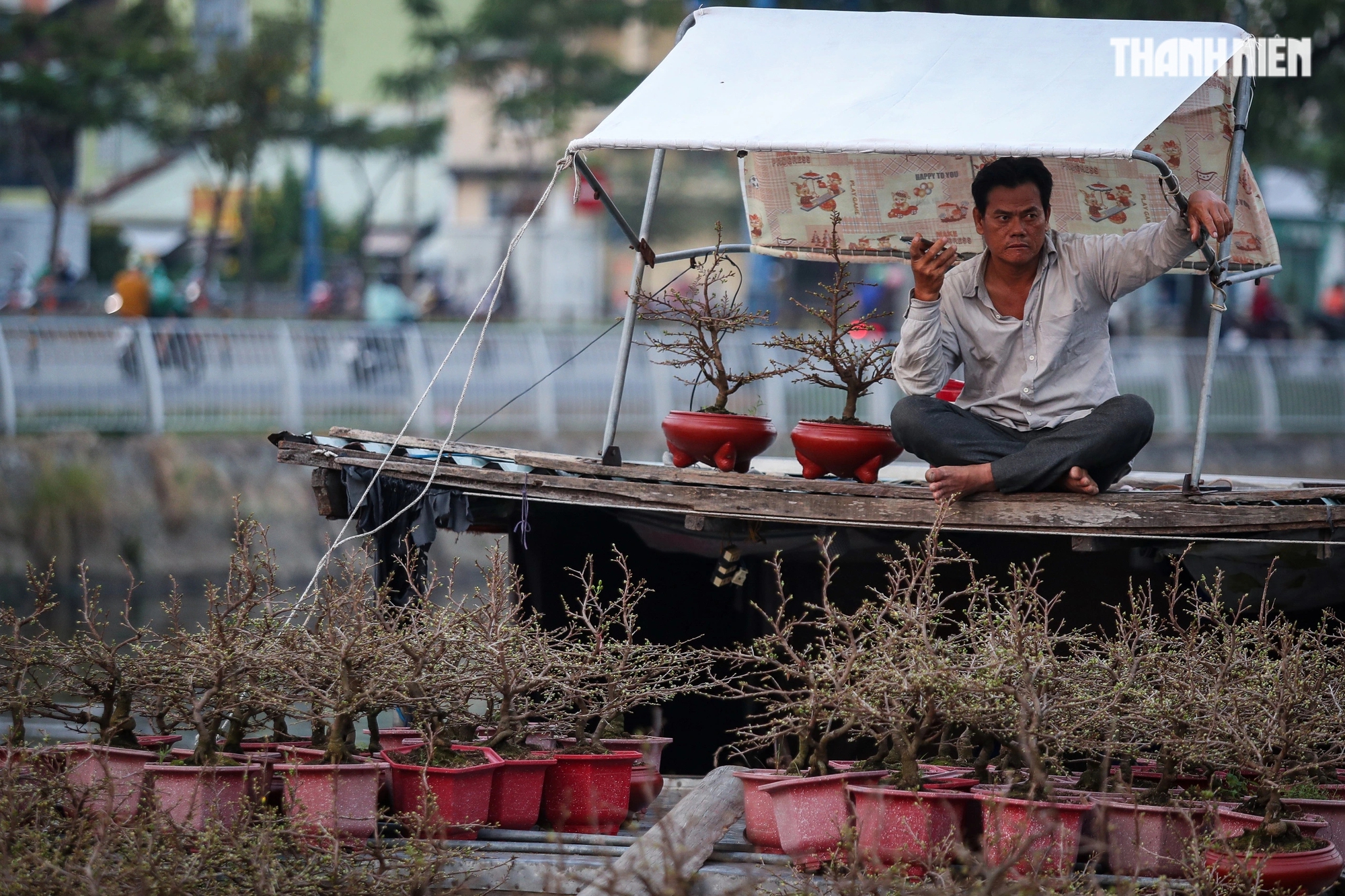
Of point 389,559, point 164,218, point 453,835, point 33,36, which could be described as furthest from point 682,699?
point 164,218

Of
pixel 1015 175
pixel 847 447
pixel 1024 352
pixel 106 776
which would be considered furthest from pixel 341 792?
pixel 1015 175

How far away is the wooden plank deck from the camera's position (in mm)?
4621

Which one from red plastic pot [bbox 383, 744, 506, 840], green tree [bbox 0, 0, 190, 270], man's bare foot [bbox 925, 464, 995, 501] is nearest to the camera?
red plastic pot [bbox 383, 744, 506, 840]

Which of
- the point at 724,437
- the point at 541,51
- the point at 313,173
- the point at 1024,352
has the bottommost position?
the point at 724,437

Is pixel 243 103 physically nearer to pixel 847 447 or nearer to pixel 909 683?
pixel 847 447

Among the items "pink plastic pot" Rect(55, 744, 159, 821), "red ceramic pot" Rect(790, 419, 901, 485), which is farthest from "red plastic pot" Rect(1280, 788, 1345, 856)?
"pink plastic pot" Rect(55, 744, 159, 821)

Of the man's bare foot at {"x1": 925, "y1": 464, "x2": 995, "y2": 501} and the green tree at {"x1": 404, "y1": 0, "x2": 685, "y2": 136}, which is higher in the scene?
the green tree at {"x1": 404, "y1": 0, "x2": 685, "y2": 136}

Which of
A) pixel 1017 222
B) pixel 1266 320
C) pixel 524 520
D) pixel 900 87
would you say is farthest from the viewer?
pixel 1266 320

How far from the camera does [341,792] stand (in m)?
3.98

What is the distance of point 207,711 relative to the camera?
438 cm

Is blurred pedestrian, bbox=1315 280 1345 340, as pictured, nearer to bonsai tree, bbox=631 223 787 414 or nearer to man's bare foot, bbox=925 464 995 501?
bonsai tree, bbox=631 223 787 414

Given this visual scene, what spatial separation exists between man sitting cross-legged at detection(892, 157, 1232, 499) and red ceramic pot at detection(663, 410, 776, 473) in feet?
1.87

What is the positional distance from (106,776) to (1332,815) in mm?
3125

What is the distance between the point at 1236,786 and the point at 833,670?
120cm
